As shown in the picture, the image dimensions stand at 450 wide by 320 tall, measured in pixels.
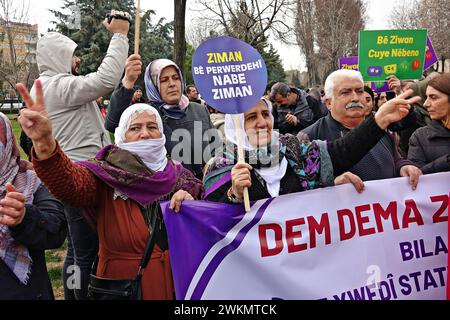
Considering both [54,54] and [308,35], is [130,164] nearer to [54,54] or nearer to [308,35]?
[54,54]

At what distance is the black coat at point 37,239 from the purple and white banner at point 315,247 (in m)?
0.55

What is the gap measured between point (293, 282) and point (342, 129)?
45.5 inches

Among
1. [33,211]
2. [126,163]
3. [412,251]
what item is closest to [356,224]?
[412,251]

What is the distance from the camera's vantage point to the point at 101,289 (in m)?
2.32

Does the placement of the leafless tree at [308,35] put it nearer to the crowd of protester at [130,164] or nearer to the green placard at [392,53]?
the green placard at [392,53]

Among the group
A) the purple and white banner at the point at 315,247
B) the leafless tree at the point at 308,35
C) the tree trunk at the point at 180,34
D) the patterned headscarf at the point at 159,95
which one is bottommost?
the purple and white banner at the point at 315,247

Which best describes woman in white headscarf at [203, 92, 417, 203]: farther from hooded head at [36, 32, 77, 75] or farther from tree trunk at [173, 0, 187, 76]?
tree trunk at [173, 0, 187, 76]

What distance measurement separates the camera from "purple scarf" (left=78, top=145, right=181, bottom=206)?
2262mm

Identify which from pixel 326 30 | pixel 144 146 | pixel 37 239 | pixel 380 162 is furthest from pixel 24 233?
pixel 326 30

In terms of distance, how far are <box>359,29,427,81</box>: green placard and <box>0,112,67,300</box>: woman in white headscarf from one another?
12.9 ft

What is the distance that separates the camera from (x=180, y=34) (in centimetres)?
952

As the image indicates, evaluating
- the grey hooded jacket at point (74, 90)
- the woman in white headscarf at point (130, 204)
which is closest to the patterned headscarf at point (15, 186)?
the woman in white headscarf at point (130, 204)

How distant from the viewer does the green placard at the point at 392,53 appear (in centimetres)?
495
